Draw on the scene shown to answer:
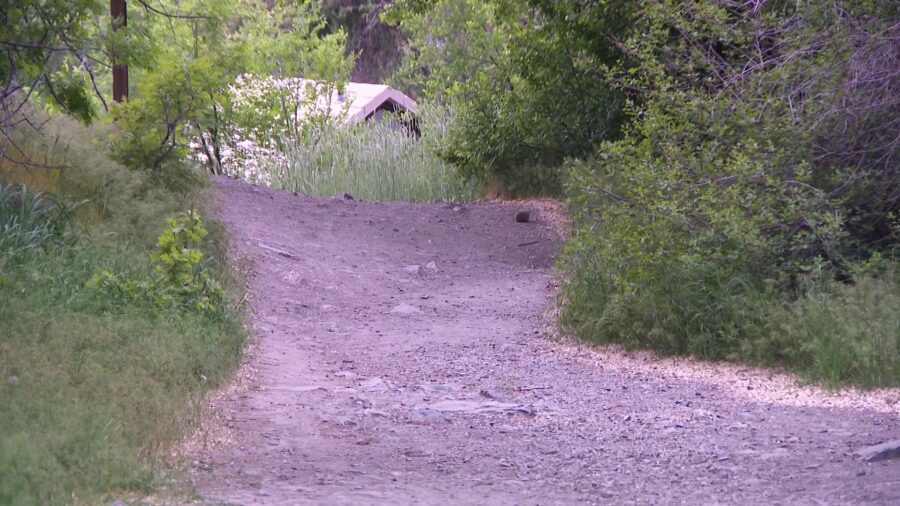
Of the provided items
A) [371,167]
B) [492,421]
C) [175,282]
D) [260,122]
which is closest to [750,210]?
[492,421]

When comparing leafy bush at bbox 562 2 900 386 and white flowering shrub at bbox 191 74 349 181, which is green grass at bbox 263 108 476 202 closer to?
white flowering shrub at bbox 191 74 349 181

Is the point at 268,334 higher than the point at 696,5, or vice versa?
the point at 696,5

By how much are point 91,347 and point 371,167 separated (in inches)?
533

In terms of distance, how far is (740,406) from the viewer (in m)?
7.35

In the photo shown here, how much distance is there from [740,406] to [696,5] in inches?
169

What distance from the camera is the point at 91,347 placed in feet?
23.3

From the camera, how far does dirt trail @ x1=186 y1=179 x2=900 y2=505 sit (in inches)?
222

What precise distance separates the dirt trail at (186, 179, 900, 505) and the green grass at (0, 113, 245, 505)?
14.9 inches

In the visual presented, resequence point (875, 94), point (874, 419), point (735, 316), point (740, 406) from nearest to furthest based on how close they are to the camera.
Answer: point (874, 419)
point (740, 406)
point (735, 316)
point (875, 94)

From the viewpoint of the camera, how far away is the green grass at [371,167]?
1994 cm

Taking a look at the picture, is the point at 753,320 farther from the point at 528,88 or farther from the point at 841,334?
the point at 528,88

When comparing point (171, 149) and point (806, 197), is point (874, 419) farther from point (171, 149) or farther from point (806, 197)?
point (171, 149)

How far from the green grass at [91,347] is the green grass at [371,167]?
28.4 feet

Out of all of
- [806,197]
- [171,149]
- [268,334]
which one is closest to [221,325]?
[268,334]
